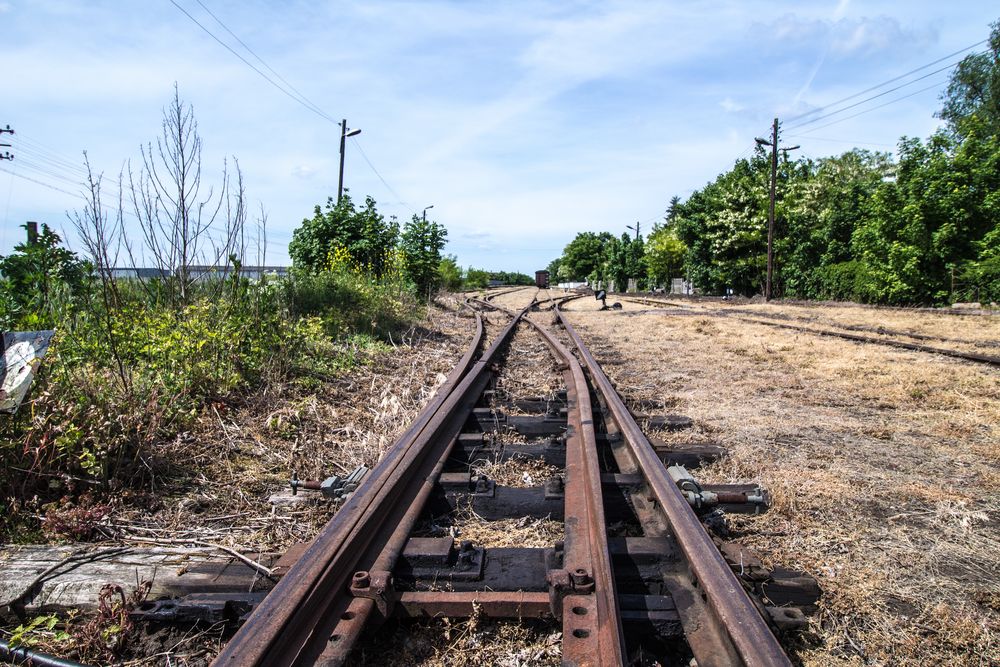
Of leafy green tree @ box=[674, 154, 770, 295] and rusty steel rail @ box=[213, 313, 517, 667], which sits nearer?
rusty steel rail @ box=[213, 313, 517, 667]

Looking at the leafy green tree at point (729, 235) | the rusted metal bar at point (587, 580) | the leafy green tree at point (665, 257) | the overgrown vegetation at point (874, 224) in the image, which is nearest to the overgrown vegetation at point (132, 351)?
the rusted metal bar at point (587, 580)

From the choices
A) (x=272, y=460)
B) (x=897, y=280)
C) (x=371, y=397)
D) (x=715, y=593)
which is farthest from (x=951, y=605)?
(x=897, y=280)

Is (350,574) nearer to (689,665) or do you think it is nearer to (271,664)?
(271,664)

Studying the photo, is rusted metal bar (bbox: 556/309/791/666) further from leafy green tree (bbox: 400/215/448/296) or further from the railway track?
leafy green tree (bbox: 400/215/448/296)

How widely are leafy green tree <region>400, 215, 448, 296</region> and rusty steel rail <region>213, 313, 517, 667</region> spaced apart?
557 inches

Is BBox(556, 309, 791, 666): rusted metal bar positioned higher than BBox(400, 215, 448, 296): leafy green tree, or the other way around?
BBox(400, 215, 448, 296): leafy green tree

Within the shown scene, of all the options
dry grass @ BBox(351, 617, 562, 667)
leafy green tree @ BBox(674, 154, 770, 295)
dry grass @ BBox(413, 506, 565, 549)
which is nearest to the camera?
dry grass @ BBox(351, 617, 562, 667)

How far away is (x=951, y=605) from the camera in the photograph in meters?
2.08

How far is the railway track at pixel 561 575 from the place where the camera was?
1.71 meters

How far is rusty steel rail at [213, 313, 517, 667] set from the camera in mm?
1649

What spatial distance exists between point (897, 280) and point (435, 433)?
877 inches

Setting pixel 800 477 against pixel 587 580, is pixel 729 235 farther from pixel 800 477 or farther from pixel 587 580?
pixel 587 580

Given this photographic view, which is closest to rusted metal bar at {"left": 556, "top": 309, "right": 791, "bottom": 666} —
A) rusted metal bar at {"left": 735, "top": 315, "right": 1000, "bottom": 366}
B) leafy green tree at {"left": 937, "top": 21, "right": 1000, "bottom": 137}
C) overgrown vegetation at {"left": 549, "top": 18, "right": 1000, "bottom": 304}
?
rusted metal bar at {"left": 735, "top": 315, "right": 1000, "bottom": 366}

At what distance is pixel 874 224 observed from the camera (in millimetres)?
22172
